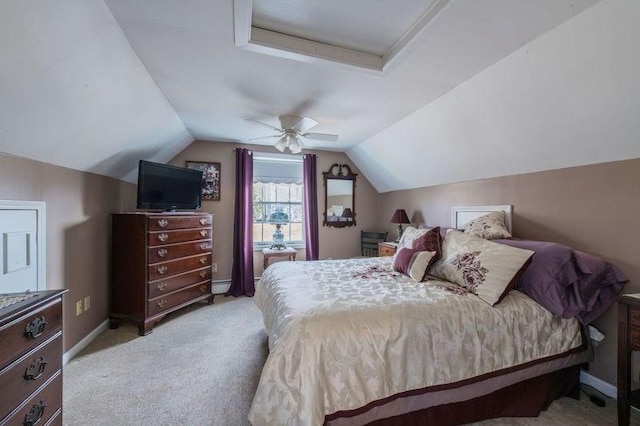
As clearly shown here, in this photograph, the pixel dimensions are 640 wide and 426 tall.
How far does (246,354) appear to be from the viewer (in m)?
2.52

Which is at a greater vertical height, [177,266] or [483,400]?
[177,266]

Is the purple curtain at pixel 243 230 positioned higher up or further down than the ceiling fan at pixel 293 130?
further down

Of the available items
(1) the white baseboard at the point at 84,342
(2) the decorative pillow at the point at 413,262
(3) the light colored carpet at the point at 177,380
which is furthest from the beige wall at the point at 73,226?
(2) the decorative pillow at the point at 413,262

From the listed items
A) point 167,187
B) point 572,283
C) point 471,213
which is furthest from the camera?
point 167,187

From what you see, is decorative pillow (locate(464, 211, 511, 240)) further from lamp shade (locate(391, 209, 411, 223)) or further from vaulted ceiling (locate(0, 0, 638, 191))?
lamp shade (locate(391, 209, 411, 223))

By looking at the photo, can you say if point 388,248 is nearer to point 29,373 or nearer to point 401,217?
point 401,217

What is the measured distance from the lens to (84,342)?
8.58 ft

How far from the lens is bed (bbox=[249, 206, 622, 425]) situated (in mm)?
1342

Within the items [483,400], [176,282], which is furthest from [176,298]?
[483,400]

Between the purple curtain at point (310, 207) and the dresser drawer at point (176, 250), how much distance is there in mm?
1590

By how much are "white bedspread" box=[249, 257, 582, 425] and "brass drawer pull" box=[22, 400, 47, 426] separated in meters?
0.88

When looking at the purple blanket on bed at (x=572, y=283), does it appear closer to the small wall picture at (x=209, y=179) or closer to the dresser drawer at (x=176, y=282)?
the dresser drawer at (x=176, y=282)

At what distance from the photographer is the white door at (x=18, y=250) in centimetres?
175

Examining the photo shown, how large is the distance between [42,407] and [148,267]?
1.88 metres
